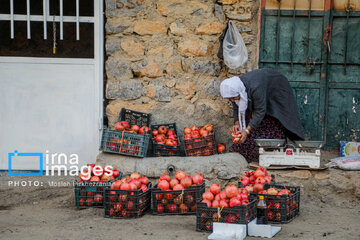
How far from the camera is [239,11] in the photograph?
5641 mm

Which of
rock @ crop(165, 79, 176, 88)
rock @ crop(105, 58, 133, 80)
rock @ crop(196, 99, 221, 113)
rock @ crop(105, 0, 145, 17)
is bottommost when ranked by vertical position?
rock @ crop(196, 99, 221, 113)

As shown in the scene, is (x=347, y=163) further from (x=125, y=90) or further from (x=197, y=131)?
(x=125, y=90)

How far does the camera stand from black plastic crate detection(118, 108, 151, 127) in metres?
5.74

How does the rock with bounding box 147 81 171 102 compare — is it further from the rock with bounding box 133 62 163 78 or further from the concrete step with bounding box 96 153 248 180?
the concrete step with bounding box 96 153 248 180

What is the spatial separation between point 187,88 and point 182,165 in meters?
1.17

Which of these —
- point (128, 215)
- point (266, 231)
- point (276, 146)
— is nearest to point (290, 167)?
point (276, 146)

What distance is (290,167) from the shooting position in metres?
5.00

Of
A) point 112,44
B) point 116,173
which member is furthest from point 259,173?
point 112,44

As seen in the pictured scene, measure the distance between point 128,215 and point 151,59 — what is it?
233 cm

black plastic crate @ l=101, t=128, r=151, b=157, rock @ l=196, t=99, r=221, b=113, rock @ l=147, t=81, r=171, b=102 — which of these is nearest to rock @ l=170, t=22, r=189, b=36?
rock @ l=147, t=81, r=171, b=102

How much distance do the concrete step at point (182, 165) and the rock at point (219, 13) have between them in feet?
6.06

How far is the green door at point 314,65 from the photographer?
5.64 meters

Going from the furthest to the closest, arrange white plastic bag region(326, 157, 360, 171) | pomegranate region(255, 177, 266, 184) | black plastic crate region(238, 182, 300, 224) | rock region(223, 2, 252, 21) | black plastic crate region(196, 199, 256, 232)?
rock region(223, 2, 252, 21) < white plastic bag region(326, 157, 360, 171) < pomegranate region(255, 177, 266, 184) < black plastic crate region(238, 182, 300, 224) < black plastic crate region(196, 199, 256, 232)

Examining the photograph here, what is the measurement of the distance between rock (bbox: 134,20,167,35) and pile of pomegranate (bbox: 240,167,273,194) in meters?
2.30
